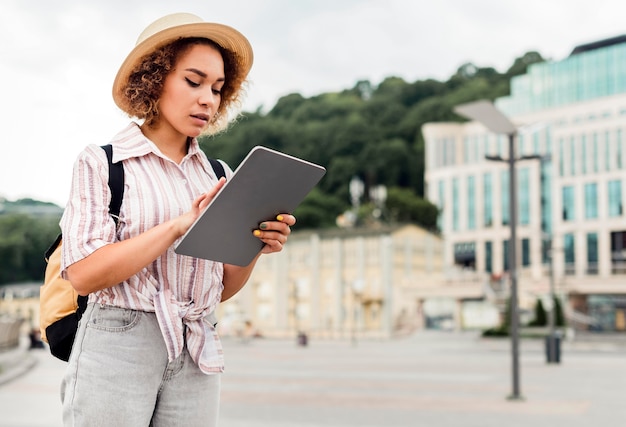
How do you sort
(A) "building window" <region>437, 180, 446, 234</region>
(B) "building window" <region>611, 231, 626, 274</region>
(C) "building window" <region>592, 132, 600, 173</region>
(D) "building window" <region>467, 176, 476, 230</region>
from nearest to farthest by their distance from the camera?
1. (B) "building window" <region>611, 231, 626, 274</region>
2. (C) "building window" <region>592, 132, 600, 173</region>
3. (D) "building window" <region>467, 176, 476, 230</region>
4. (A) "building window" <region>437, 180, 446, 234</region>

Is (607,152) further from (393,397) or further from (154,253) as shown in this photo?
(154,253)

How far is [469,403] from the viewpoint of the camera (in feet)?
42.0

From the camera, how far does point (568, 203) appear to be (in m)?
74.2

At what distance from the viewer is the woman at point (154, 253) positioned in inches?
94.6

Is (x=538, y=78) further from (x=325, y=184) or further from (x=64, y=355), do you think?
(x=64, y=355)

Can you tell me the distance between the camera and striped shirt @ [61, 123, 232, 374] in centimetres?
243

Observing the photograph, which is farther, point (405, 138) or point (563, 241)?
point (405, 138)

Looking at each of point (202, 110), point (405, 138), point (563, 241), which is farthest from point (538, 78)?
point (202, 110)

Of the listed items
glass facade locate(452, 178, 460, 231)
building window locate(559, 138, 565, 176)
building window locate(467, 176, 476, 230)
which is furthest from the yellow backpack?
glass facade locate(452, 178, 460, 231)

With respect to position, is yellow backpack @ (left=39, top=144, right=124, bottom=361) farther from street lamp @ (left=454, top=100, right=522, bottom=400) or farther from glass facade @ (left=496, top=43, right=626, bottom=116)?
glass facade @ (left=496, top=43, right=626, bottom=116)

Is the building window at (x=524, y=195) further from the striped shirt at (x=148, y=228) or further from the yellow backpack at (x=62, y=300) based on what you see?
the yellow backpack at (x=62, y=300)

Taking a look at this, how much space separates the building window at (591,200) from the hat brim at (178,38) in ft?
239

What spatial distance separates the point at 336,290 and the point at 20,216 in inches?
1199

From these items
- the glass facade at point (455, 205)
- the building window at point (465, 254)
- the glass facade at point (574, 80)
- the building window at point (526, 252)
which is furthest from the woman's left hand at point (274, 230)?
the glass facade at point (455, 205)
